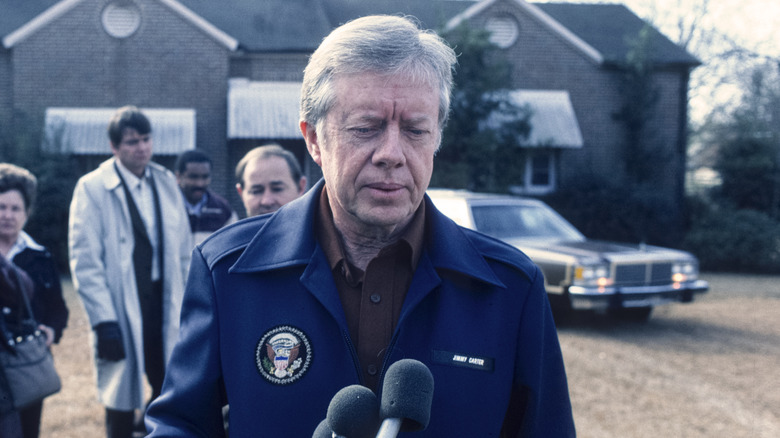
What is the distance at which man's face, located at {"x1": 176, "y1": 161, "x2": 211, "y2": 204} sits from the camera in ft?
16.6

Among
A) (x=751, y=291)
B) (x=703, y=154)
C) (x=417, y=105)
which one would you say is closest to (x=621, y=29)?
(x=751, y=291)

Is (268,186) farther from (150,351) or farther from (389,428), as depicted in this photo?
(389,428)

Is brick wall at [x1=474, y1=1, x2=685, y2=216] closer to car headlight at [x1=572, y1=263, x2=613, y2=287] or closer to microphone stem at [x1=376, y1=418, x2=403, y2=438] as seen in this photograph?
car headlight at [x1=572, y1=263, x2=613, y2=287]

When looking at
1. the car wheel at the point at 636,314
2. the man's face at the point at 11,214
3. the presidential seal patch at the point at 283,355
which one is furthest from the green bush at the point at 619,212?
the presidential seal patch at the point at 283,355

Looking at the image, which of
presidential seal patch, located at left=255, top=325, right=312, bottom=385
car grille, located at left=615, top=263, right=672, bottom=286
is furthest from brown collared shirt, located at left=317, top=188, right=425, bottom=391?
car grille, located at left=615, top=263, right=672, bottom=286

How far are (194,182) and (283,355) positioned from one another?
141 inches

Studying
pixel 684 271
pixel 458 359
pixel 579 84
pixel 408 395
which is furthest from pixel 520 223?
pixel 579 84

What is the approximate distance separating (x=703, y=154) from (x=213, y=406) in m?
46.6

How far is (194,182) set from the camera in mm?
5062

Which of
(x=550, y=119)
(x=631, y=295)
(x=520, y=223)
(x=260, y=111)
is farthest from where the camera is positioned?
(x=550, y=119)

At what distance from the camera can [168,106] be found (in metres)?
17.7

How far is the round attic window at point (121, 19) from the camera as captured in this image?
57.1 feet

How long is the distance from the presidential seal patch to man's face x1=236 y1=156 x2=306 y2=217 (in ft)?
7.36

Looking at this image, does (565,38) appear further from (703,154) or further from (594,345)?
(703,154)
